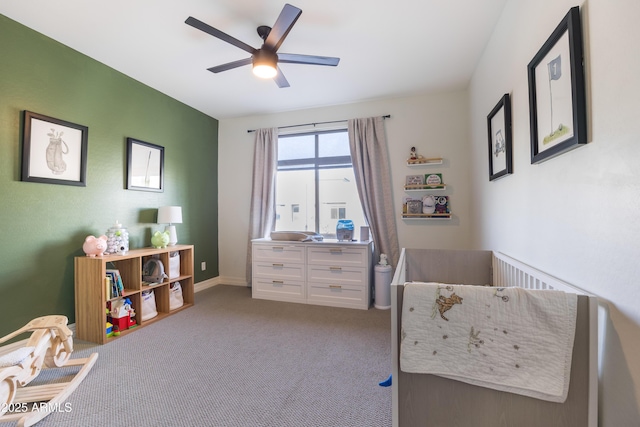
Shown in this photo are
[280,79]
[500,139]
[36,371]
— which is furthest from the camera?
[280,79]

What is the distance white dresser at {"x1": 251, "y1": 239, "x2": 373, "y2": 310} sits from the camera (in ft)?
9.97

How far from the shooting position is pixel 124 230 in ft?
8.63

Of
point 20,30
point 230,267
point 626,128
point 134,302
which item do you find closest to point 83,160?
point 20,30

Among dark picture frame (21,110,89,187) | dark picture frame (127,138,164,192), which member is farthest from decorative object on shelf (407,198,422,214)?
dark picture frame (21,110,89,187)

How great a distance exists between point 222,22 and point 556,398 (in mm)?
2830

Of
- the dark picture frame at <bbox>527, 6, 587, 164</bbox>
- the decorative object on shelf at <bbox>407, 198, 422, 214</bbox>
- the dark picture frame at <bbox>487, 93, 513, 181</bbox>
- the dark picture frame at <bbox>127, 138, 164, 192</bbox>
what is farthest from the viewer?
the decorative object on shelf at <bbox>407, 198, 422, 214</bbox>

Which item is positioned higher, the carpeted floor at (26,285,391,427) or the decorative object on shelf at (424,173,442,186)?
the decorative object on shelf at (424,173,442,186)

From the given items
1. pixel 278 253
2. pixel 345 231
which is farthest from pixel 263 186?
pixel 345 231

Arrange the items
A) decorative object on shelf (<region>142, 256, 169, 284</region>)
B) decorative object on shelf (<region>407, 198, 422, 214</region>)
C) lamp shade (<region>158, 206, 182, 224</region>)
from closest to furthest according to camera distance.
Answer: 1. decorative object on shelf (<region>142, 256, 169, 284</region>)
2. lamp shade (<region>158, 206, 182, 224</region>)
3. decorative object on shelf (<region>407, 198, 422, 214</region>)

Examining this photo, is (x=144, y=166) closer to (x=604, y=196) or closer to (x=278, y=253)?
(x=278, y=253)

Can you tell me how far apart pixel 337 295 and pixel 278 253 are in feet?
2.90

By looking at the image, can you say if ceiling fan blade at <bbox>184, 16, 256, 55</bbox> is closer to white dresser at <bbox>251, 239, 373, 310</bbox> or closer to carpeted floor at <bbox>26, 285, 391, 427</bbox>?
white dresser at <bbox>251, 239, 373, 310</bbox>

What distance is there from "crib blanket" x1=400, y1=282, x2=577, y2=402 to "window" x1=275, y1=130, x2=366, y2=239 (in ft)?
8.71

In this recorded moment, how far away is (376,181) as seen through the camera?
3.38m
